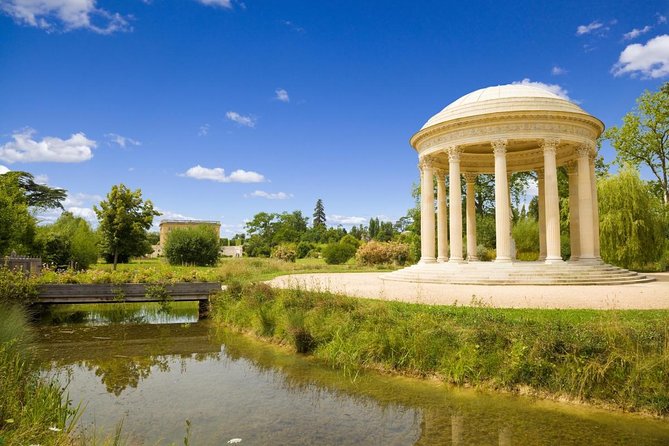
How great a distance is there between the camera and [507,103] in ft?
78.2

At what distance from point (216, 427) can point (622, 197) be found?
1334 inches

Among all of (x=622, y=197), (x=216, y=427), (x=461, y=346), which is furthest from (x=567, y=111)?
(x=216, y=427)

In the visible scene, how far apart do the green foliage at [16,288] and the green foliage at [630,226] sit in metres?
34.6

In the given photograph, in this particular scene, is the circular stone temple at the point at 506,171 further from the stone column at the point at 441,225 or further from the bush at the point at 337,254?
the bush at the point at 337,254

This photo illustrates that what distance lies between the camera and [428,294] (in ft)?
58.7

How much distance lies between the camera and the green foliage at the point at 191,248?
151 feet

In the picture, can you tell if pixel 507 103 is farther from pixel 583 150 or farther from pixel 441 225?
pixel 441 225

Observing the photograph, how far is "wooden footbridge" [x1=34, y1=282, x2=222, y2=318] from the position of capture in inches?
703

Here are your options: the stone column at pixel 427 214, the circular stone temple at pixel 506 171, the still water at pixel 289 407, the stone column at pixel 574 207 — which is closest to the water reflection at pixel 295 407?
the still water at pixel 289 407

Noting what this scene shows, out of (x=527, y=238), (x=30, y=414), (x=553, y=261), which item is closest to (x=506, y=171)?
(x=553, y=261)

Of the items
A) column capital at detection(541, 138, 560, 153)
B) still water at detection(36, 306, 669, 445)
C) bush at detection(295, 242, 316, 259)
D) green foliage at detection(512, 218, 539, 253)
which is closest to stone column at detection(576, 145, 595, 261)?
column capital at detection(541, 138, 560, 153)

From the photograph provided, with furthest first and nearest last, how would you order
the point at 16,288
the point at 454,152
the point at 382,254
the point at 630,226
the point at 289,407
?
the point at 382,254 < the point at 630,226 < the point at 454,152 < the point at 16,288 < the point at 289,407

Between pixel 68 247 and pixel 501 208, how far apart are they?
119 ft

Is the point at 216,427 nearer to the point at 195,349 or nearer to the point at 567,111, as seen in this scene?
the point at 195,349
